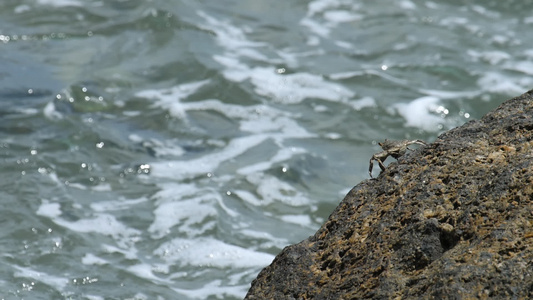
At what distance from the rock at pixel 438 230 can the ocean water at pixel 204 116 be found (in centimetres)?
171

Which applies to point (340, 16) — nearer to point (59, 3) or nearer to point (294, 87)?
point (294, 87)

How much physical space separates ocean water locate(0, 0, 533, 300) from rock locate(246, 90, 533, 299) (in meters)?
1.71

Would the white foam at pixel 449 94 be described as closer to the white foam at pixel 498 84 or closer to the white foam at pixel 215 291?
the white foam at pixel 498 84

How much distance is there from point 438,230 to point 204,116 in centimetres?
447

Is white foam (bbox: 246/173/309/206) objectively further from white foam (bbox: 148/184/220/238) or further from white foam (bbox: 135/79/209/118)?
white foam (bbox: 135/79/209/118)

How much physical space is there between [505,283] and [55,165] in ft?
13.6

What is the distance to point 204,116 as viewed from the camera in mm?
6465

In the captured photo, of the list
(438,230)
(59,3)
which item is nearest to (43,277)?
(438,230)

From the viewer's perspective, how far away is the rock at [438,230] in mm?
1949

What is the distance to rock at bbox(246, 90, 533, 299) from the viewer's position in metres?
1.95

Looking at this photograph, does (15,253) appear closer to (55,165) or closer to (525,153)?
(55,165)

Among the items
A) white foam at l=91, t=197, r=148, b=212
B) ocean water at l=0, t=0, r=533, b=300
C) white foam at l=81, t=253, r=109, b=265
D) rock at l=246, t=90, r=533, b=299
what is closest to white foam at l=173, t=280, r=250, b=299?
ocean water at l=0, t=0, r=533, b=300

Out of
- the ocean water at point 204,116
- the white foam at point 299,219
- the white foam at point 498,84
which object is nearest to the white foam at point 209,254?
the ocean water at point 204,116

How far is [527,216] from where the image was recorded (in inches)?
79.9
